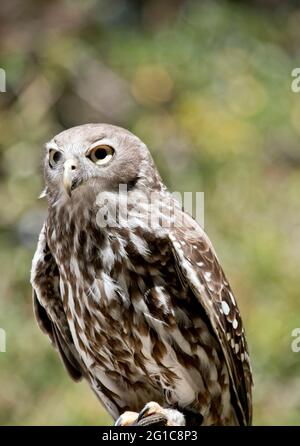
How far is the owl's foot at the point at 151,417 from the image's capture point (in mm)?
2941

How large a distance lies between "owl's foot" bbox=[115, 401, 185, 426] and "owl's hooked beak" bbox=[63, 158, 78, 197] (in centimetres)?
69

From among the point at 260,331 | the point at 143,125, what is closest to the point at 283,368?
the point at 260,331

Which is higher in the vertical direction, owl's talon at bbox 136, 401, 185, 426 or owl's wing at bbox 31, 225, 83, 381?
owl's wing at bbox 31, 225, 83, 381

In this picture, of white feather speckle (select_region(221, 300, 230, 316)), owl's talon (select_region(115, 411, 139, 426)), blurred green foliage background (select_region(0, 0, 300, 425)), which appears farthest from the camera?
blurred green foliage background (select_region(0, 0, 300, 425))

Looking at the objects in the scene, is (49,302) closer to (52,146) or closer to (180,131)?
(52,146)

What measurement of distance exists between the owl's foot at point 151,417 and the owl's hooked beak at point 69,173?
0.69 metres

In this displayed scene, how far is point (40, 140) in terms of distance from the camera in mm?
6574

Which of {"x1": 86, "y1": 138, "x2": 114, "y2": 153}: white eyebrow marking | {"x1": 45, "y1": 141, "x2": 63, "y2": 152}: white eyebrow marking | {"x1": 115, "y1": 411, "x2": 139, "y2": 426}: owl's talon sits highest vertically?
{"x1": 86, "y1": 138, "x2": 114, "y2": 153}: white eyebrow marking

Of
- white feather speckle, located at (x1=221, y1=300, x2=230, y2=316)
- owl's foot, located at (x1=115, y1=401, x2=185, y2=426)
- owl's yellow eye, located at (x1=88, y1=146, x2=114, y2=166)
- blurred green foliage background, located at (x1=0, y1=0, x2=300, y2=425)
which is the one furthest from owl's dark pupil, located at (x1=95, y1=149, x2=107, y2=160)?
blurred green foliage background, located at (x1=0, y1=0, x2=300, y2=425)

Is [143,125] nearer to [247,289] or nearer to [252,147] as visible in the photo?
[252,147]

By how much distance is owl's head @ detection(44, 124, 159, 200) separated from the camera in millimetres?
2924

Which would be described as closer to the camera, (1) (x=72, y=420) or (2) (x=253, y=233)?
(1) (x=72, y=420)

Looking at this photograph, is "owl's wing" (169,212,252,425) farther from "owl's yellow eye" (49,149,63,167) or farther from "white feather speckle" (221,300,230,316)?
"owl's yellow eye" (49,149,63,167)

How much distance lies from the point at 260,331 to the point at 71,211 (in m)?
2.75
